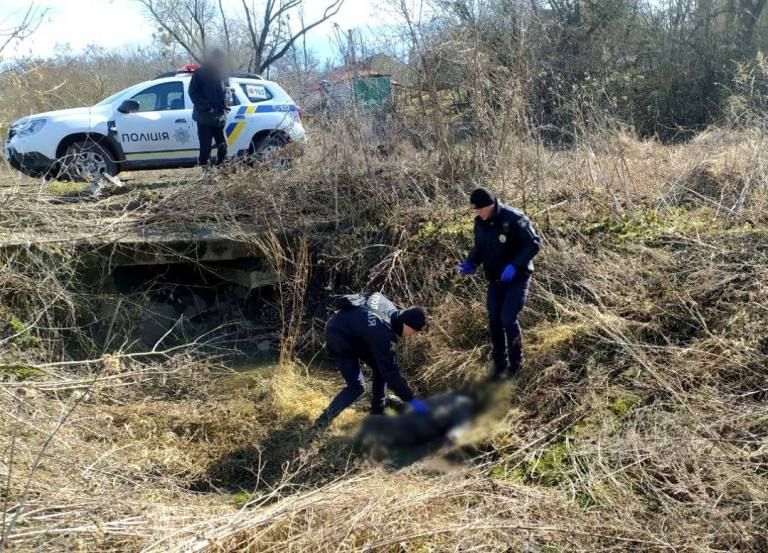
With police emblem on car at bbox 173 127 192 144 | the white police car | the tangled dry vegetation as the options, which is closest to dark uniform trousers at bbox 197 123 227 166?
the white police car

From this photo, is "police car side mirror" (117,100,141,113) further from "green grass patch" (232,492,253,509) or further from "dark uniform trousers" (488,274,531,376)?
"green grass patch" (232,492,253,509)

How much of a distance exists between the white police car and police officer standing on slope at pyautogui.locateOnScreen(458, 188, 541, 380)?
450cm

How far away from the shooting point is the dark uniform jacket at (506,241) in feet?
15.9

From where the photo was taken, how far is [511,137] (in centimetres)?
769

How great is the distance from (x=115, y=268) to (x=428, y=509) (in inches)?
198

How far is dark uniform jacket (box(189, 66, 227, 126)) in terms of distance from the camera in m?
A: 8.15

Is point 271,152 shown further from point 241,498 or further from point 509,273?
point 241,498

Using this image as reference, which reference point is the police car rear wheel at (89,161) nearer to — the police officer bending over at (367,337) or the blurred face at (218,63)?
the blurred face at (218,63)

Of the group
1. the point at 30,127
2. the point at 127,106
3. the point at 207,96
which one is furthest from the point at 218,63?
the point at 30,127

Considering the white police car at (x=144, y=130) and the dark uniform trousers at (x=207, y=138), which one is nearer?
the dark uniform trousers at (x=207, y=138)

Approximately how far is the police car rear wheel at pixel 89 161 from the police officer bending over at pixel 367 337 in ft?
17.2

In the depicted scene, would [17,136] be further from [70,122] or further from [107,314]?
[107,314]

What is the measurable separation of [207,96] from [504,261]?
16.4 ft

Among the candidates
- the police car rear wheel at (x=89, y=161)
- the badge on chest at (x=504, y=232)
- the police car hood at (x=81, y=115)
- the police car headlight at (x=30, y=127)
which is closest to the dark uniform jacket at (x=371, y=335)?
the badge on chest at (x=504, y=232)
